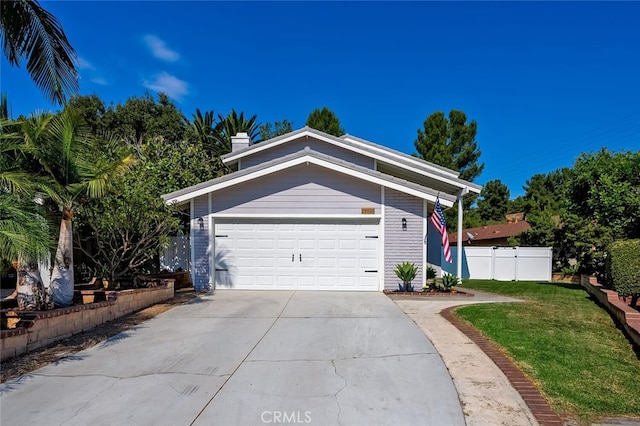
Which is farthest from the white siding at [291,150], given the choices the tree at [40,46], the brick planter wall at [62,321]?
the tree at [40,46]

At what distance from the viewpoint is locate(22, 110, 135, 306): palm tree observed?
240 inches

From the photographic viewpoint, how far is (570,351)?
4973 mm

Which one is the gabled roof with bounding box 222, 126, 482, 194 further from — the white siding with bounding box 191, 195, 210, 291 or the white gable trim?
the white siding with bounding box 191, 195, 210, 291

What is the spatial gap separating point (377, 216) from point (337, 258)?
5.52ft

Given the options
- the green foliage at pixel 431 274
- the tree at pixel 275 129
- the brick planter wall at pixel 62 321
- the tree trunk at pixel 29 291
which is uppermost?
the tree at pixel 275 129

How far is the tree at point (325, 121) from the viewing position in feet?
92.3

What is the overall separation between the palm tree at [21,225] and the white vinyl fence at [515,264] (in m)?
14.5

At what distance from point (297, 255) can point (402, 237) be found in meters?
3.08

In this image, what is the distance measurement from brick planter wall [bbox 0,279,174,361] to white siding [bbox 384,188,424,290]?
6392mm

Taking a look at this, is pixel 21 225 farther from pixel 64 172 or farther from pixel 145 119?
pixel 145 119

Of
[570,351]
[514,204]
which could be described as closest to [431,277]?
[570,351]

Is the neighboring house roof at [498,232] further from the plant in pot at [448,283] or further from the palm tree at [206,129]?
the palm tree at [206,129]

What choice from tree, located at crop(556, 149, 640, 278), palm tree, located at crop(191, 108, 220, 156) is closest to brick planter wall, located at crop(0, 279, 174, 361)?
tree, located at crop(556, 149, 640, 278)

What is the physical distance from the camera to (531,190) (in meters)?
Answer: 37.0
